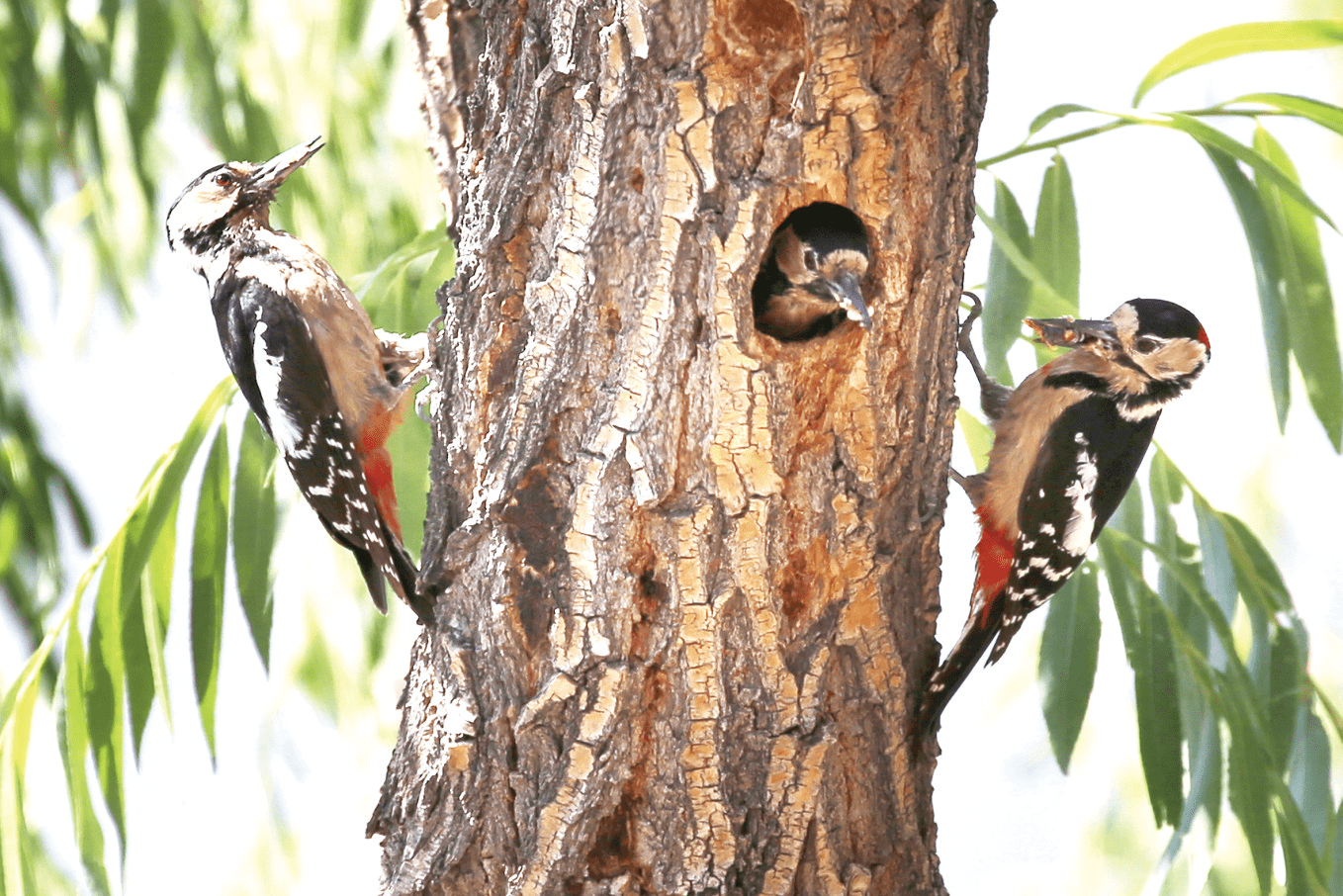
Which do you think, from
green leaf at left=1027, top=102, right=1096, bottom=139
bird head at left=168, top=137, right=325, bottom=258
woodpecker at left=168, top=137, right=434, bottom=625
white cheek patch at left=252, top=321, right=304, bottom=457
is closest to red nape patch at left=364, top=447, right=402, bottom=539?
woodpecker at left=168, top=137, right=434, bottom=625

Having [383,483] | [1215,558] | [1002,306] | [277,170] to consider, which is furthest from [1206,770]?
[277,170]

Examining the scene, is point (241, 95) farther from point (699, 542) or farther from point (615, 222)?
point (699, 542)

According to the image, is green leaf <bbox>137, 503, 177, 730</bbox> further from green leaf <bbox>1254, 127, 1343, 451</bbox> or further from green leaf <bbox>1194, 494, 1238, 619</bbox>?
green leaf <bbox>1254, 127, 1343, 451</bbox>

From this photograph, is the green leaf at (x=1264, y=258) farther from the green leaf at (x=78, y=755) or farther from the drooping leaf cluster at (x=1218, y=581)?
the green leaf at (x=78, y=755)

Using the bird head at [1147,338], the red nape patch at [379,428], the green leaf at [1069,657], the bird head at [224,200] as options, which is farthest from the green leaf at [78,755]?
the bird head at [1147,338]

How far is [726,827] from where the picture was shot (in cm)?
136

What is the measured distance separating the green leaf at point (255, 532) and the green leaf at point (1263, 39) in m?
1.76

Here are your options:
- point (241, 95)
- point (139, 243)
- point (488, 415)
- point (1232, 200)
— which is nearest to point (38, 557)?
point (139, 243)

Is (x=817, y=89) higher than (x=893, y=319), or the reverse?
(x=817, y=89)

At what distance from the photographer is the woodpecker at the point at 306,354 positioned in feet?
6.71

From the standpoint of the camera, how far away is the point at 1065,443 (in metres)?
2.05

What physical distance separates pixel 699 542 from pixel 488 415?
314 mm

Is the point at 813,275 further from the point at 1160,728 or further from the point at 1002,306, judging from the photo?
the point at 1160,728

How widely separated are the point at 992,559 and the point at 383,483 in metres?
1.13
